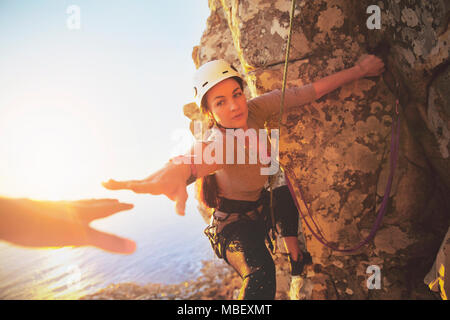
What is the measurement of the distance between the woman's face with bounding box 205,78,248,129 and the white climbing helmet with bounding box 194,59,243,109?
0.05 meters

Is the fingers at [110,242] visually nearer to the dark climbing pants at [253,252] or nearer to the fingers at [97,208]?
the fingers at [97,208]

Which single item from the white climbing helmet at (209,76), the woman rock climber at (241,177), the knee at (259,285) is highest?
the white climbing helmet at (209,76)

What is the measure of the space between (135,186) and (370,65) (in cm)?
267

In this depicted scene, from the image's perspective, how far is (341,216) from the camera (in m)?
2.66

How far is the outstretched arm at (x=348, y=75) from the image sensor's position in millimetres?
2381

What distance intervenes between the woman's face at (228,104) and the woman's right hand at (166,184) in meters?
0.94

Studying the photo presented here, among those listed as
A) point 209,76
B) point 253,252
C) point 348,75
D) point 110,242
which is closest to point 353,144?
point 348,75

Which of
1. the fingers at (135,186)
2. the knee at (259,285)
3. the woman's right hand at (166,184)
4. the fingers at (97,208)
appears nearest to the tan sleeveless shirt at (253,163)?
the knee at (259,285)

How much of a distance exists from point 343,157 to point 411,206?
3.16 ft

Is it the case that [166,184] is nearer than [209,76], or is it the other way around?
[166,184]

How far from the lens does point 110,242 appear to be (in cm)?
109

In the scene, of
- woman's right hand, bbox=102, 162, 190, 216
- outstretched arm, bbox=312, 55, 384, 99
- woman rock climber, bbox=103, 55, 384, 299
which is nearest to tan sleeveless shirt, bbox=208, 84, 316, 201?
woman rock climber, bbox=103, 55, 384, 299

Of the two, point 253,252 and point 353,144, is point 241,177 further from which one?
point 353,144
